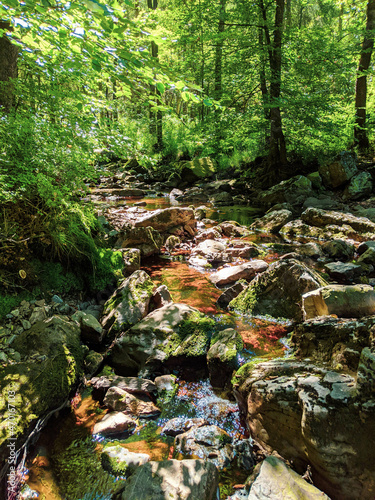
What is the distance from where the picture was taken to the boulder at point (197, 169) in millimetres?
19016

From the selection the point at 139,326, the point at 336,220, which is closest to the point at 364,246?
the point at 336,220

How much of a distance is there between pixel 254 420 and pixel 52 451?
1.83 meters

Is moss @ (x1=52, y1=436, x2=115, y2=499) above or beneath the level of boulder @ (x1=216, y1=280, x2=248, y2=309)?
beneath

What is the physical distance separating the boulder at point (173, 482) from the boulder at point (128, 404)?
2.59ft

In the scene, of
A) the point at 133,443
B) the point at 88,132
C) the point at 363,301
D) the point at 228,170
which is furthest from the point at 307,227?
the point at 228,170

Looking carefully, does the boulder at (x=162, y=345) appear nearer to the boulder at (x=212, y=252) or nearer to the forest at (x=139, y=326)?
the forest at (x=139, y=326)

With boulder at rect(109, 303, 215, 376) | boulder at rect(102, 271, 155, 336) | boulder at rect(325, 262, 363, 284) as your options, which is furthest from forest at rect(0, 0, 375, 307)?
boulder at rect(325, 262, 363, 284)

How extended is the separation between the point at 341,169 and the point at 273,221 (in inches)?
170

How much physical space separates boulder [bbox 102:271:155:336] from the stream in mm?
736

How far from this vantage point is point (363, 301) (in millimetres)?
3918

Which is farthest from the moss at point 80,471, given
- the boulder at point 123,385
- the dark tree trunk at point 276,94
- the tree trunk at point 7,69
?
the dark tree trunk at point 276,94

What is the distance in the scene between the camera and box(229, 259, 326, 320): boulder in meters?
4.71

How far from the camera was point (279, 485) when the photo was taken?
6.89 feet

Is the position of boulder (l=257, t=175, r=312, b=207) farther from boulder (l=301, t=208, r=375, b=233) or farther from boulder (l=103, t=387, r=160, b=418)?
boulder (l=103, t=387, r=160, b=418)
